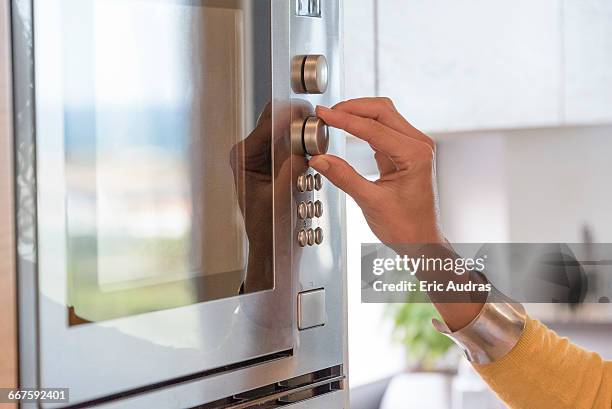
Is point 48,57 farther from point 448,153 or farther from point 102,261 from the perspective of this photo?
point 448,153

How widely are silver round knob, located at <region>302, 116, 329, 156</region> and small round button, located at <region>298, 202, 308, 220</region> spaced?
3 centimetres

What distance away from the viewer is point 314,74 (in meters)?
0.54

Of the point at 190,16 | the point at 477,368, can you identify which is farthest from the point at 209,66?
the point at 477,368

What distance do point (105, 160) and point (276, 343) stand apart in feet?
0.59

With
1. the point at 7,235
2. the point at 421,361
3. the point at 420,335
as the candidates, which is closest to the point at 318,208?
the point at 7,235

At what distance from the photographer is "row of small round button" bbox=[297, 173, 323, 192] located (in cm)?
54

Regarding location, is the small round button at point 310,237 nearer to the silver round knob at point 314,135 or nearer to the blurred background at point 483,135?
the silver round knob at point 314,135

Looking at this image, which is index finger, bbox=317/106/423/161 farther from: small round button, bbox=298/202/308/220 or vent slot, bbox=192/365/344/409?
vent slot, bbox=192/365/344/409

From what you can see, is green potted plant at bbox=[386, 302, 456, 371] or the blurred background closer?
the blurred background

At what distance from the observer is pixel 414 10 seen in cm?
144

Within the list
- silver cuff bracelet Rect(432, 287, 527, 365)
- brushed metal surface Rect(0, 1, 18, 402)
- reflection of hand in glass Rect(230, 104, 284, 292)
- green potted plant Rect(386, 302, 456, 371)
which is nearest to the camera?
brushed metal surface Rect(0, 1, 18, 402)

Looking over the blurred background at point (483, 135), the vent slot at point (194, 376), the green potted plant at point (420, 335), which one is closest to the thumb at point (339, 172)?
the vent slot at point (194, 376)

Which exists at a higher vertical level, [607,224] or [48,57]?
[48,57]

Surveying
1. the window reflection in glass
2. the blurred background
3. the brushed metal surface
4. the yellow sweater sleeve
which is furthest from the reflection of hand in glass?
the blurred background
